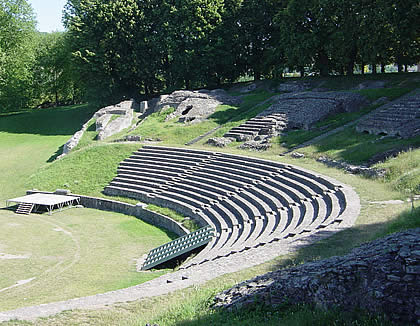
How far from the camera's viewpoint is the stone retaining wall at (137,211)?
20.7m

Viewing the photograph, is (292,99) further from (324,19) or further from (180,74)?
(180,74)

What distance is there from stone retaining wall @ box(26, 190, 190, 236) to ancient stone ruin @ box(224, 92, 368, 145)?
926 cm

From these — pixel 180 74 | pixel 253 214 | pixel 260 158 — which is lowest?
pixel 253 214

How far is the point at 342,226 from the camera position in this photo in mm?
12516

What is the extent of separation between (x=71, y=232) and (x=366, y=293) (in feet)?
52.0

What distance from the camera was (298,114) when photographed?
29234mm

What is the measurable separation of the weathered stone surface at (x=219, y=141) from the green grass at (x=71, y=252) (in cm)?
865

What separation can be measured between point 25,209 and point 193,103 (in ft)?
55.0

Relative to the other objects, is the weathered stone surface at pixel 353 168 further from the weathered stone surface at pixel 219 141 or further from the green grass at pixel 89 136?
the green grass at pixel 89 136

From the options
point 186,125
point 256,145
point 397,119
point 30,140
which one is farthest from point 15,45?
point 397,119

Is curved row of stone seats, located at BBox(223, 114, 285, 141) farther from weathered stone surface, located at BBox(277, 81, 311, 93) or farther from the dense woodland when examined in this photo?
the dense woodland

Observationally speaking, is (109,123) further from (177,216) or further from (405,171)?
(405,171)

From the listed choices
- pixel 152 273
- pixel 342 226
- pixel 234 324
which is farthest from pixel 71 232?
pixel 234 324

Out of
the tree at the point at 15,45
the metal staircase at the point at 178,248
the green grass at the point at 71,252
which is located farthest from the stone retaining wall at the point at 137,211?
the tree at the point at 15,45
